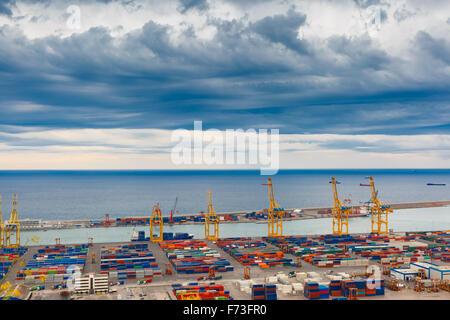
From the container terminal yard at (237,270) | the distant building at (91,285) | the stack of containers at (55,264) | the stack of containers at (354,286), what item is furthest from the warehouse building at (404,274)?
the stack of containers at (55,264)

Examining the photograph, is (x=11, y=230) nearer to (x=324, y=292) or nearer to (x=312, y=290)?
(x=312, y=290)

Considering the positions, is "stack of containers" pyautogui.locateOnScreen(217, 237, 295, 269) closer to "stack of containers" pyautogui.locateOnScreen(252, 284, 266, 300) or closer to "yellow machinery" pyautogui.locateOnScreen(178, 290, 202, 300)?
"stack of containers" pyautogui.locateOnScreen(252, 284, 266, 300)

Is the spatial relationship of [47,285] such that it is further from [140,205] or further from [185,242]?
[140,205]

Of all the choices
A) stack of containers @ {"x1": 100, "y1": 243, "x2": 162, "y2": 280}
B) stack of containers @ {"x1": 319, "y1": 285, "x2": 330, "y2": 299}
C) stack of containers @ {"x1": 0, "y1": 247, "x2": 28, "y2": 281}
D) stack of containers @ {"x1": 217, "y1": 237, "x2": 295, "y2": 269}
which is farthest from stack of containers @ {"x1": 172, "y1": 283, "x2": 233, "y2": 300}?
stack of containers @ {"x1": 0, "y1": 247, "x2": 28, "y2": 281}

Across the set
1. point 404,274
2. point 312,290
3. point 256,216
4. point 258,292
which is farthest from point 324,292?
point 256,216

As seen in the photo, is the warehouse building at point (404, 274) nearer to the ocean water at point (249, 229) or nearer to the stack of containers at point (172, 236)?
the stack of containers at point (172, 236)
